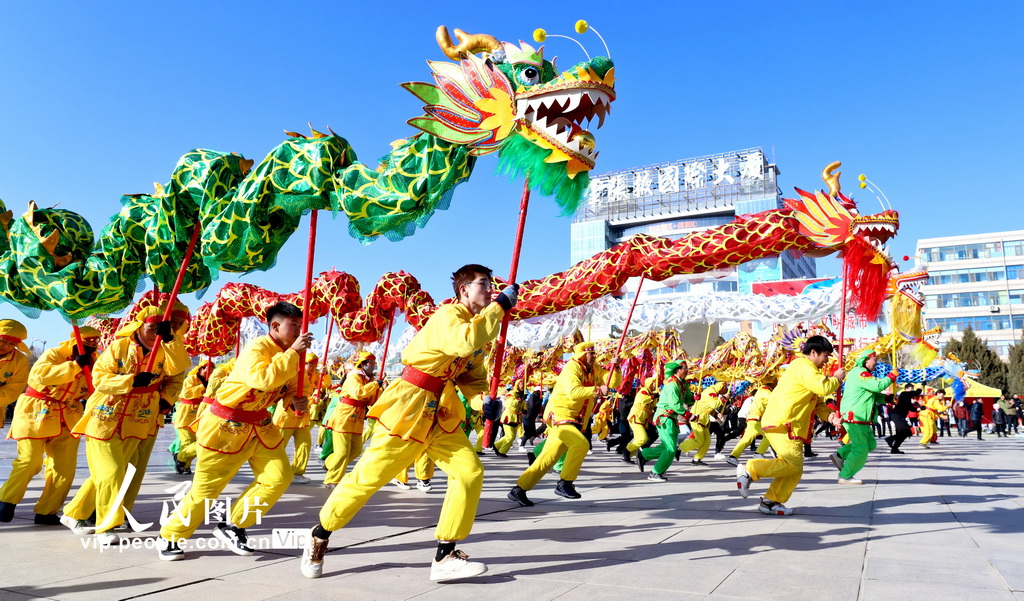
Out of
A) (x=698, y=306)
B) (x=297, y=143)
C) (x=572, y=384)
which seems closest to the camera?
(x=297, y=143)

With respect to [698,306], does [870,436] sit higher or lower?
lower

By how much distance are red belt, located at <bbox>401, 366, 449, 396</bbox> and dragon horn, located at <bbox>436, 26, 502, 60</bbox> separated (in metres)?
2.31

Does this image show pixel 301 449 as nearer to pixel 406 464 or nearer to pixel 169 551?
pixel 169 551

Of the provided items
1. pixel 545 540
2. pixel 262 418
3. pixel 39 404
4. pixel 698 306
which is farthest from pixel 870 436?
pixel 698 306

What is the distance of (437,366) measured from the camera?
3.84 m

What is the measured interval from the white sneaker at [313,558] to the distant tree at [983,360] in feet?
138

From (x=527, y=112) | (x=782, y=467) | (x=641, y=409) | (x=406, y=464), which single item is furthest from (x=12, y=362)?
(x=641, y=409)

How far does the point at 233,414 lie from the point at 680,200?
6319cm

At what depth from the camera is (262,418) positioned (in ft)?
13.8

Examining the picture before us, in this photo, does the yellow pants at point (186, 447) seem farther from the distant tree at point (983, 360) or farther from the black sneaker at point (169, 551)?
the distant tree at point (983, 360)

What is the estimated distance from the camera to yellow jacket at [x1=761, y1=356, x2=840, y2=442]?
5.59 metres

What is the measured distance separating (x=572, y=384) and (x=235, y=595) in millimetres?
4243

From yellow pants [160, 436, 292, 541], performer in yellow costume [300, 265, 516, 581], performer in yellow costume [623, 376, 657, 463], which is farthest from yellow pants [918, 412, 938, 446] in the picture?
yellow pants [160, 436, 292, 541]

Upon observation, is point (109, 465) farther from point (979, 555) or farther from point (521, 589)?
point (979, 555)
